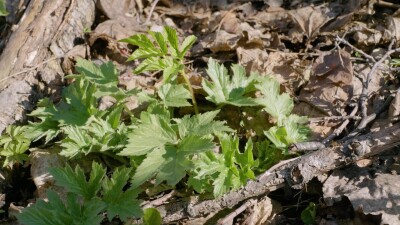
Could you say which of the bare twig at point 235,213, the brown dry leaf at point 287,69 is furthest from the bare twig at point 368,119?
the bare twig at point 235,213

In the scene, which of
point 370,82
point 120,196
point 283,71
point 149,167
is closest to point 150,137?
point 149,167

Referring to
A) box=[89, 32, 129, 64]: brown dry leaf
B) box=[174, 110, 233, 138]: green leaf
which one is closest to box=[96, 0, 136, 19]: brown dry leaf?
box=[89, 32, 129, 64]: brown dry leaf

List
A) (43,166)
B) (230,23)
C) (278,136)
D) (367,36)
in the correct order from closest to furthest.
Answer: (278,136) → (43,166) → (367,36) → (230,23)

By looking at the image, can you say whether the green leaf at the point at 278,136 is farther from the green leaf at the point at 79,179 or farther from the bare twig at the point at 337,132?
the green leaf at the point at 79,179

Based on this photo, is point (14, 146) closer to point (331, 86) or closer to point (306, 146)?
point (306, 146)

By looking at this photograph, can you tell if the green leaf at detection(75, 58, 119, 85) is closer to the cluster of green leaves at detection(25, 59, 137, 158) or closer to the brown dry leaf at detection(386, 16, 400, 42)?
the cluster of green leaves at detection(25, 59, 137, 158)
